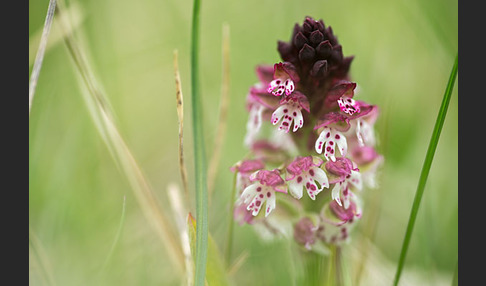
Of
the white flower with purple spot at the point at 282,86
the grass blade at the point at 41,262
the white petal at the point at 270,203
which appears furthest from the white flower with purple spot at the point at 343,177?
the grass blade at the point at 41,262

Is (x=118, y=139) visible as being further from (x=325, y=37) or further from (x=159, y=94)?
(x=159, y=94)

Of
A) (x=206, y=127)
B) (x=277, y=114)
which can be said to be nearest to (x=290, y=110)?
(x=277, y=114)

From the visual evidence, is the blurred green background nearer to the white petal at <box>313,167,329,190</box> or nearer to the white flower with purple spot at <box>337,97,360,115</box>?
the white petal at <box>313,167,329,190</box>

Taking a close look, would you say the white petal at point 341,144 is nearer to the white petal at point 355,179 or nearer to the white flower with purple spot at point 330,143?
the white flower with purple spot at point 330,143

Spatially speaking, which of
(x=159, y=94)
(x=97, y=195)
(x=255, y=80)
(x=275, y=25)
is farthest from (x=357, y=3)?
(x=97, y=195)

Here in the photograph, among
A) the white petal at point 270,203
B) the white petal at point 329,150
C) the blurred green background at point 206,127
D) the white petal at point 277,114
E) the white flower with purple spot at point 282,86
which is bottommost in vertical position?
the blurred green background at point 206,127

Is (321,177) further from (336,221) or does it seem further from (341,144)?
(336,221)
